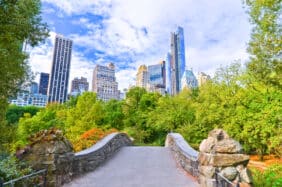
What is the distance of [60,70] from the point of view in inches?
5133

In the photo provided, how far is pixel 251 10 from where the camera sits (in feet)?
26.9

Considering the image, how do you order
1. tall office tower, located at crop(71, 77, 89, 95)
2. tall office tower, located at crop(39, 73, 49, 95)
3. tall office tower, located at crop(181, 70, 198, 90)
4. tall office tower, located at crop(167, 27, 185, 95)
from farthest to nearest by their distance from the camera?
tall office tower, located at crop(39, 73, 49, 95)
tall office tower, located at crop(167, 27, 185, 95)
tall office tower, located at crop(71, 77, 89, 95)
tall office tower, located at crop(181, 70, 198, 90)

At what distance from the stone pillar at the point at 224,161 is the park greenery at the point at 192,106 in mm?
→ 2514

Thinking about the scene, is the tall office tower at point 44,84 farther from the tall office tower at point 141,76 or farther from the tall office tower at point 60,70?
the tall office tower at point 141,76

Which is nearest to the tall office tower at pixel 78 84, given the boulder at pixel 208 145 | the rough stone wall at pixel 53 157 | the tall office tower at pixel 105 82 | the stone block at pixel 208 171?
the tall office tower at pixel 105 82

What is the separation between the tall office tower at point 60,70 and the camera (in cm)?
12459

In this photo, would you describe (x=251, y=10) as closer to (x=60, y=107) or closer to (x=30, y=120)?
(x=30, y=120)

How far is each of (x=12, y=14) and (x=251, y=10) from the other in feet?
25.0

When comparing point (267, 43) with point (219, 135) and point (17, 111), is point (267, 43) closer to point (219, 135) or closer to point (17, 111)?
point (219, 135)

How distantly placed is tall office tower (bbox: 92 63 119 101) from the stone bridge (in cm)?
8661

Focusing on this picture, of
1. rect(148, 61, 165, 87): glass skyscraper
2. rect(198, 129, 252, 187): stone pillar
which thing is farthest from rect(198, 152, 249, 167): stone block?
rect(148, 61, 165, 87): glass skyscraper

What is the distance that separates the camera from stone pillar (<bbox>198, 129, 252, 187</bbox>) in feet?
13.9

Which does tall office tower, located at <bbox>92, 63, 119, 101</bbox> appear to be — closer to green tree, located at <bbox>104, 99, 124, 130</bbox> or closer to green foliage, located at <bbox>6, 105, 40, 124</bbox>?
green foliage, located at <bbox>6, 105, 40, 124</bbox>

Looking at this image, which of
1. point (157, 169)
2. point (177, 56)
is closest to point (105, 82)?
point (177, 56)
